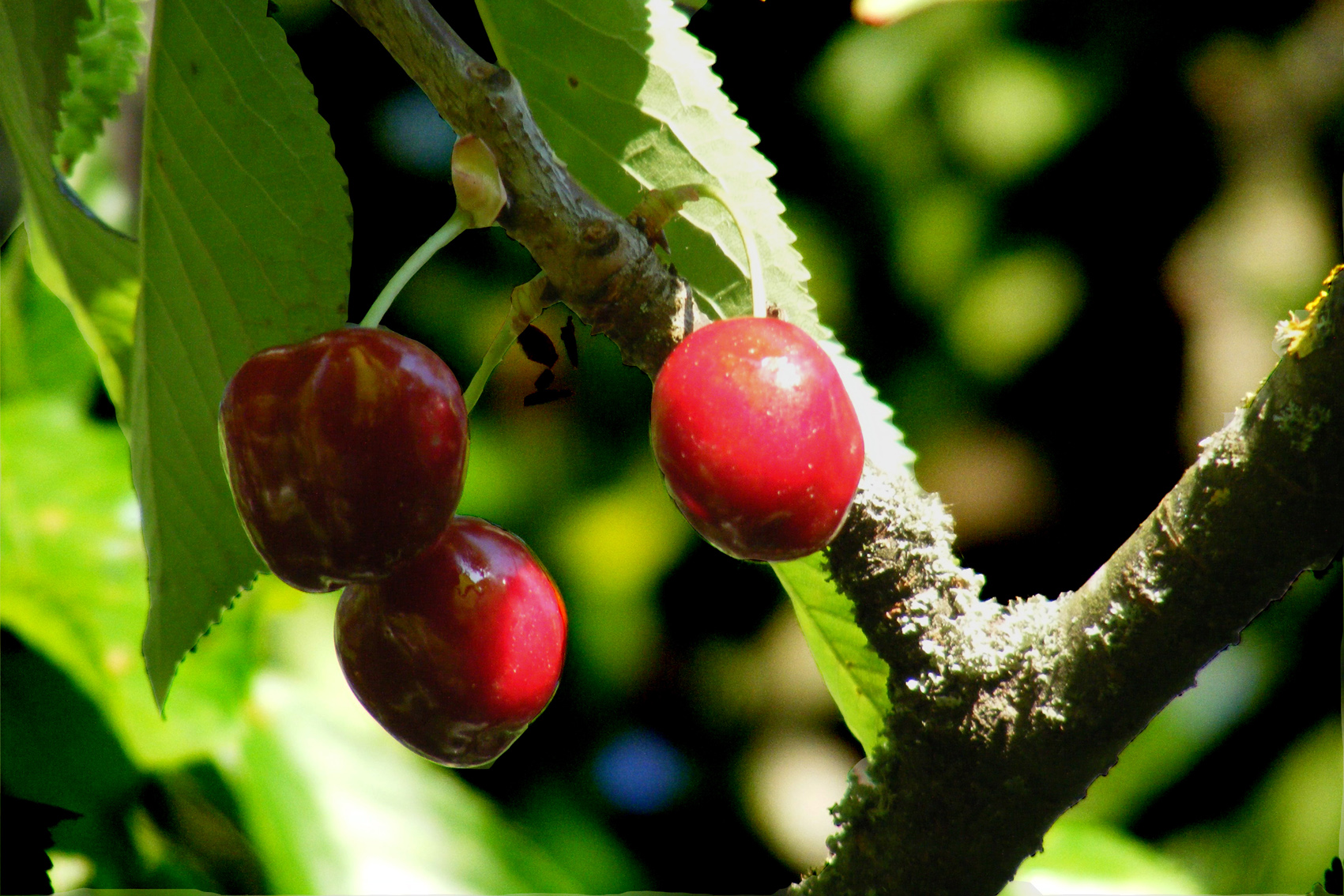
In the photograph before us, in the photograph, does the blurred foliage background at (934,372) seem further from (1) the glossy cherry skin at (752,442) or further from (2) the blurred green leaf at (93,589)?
(1) the glossy cherry skin at (752,442)

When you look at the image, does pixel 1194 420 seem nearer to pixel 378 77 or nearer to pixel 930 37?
pixel 930 37

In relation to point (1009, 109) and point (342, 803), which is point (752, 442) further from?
point (1009, 109)

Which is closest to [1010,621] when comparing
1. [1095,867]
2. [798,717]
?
[1095,867]

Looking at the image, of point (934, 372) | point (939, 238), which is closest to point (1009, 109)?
point (939, 238)

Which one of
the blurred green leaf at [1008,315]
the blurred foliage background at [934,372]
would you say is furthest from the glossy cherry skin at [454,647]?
the blurred green leaf at [1008,315]

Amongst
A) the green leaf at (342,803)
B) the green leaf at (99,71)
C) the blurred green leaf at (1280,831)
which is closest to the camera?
the green leaf at (99,71)
